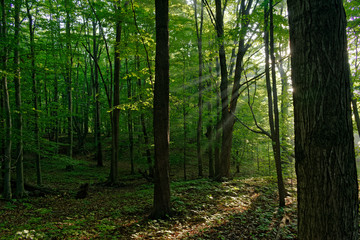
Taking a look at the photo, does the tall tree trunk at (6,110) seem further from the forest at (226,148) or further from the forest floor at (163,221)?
the forest floor at (163,221)

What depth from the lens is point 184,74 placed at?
13.0m

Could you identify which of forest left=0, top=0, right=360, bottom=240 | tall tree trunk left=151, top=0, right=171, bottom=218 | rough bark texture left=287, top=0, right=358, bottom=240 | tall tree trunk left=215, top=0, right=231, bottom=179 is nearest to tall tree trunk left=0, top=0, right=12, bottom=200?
forest left=0, top=0, right=360, bottom=240

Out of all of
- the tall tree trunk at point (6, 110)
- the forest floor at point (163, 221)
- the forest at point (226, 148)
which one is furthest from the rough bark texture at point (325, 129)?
the tall tree trunk at point (6, 110)

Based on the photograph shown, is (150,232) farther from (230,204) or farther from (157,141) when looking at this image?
(230,204)

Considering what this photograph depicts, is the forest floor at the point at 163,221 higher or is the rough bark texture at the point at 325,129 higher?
the rough bark texture at the point at 325,129

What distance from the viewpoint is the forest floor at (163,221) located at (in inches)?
175

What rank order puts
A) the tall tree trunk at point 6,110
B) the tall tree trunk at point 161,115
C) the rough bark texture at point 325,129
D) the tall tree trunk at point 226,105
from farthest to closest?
the tall tree trunk at point 226,105 < the tall tree trunk at point 6,110 < the tall tree trunk at point 161,115 < the rough bark texture at point 325,129

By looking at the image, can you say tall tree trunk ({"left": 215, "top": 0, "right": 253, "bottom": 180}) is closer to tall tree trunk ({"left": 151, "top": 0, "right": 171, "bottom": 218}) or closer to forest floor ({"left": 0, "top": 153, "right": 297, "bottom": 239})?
forest floor ({"left": 0, "top": 153, "right": 297, "bottom": 239})

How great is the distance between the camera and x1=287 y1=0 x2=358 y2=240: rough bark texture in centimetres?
186

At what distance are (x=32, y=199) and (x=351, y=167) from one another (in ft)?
32.7

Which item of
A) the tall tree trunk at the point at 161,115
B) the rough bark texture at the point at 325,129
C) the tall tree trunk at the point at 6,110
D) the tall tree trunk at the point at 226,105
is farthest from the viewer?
the tall tree trunk at the point at 226,105

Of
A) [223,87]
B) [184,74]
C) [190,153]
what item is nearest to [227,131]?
[223,87]

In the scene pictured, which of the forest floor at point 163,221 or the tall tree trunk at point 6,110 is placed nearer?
the forest floor at point 163,221

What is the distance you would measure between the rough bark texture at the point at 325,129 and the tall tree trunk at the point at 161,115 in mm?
3801
